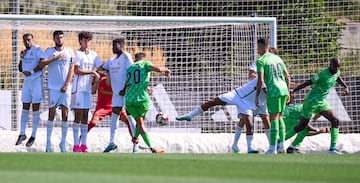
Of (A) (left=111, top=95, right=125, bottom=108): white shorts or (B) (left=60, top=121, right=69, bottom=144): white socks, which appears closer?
(B) (left=60, top=121, right=69, bottom=144): white socks

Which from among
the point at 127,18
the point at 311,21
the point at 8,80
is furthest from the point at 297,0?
the point at 8,80

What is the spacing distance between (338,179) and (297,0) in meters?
12.5

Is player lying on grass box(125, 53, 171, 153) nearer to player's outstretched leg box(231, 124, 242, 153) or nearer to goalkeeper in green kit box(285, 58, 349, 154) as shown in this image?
player's outstretched leg box(231, 124, 242, 153)

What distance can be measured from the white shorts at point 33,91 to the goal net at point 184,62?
2.69 meters

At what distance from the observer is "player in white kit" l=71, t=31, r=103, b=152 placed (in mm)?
17922

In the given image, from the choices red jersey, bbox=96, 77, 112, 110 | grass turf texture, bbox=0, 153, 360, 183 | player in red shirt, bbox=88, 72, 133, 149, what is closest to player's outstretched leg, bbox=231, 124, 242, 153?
player in red shirt, bbox=88, 72, 133, 149

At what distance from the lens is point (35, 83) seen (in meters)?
18.0

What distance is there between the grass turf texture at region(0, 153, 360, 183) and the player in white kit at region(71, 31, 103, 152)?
395cm

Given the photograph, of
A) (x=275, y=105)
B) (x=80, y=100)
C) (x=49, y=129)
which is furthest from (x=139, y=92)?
(x=275, y=105)

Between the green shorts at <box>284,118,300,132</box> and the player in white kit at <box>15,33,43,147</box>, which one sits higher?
the player in white kit at <box>15,33,43,147</box>

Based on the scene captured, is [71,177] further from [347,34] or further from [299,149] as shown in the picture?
[347,34]

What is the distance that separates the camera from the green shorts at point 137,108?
17.4 meters

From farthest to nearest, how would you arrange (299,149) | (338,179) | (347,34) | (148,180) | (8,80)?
(347,34)
(8,80)
(299,149)
(338,179)
(148,180)

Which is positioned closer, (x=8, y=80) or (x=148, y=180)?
(x=148, y=180)
